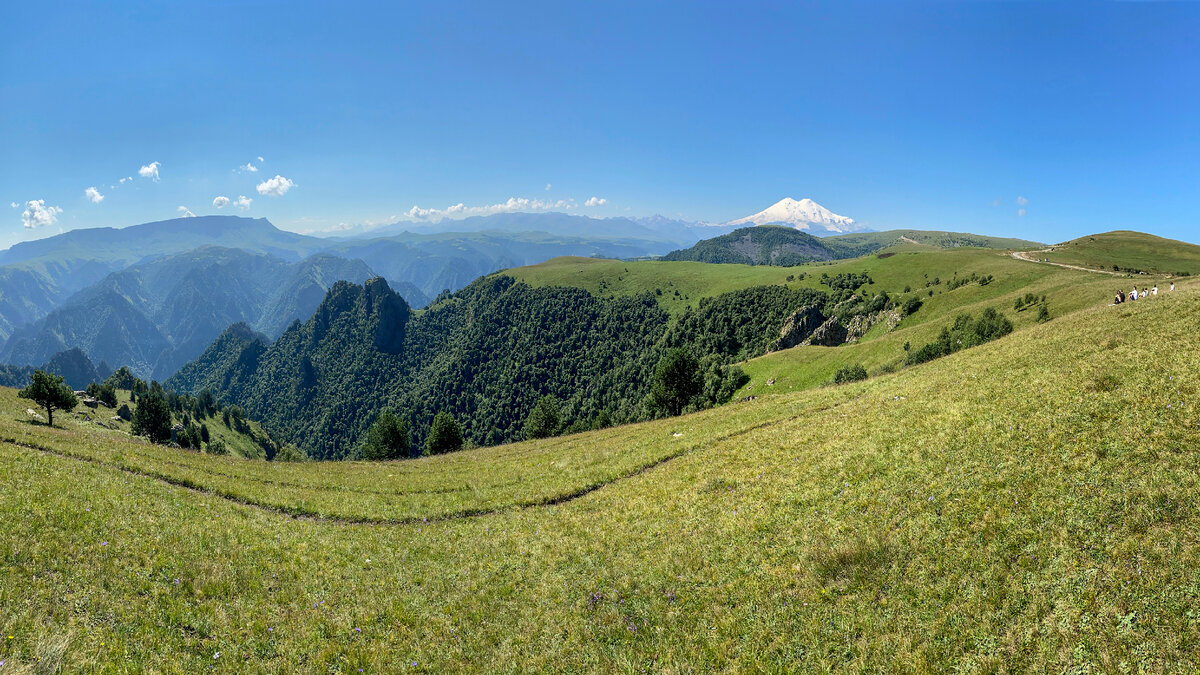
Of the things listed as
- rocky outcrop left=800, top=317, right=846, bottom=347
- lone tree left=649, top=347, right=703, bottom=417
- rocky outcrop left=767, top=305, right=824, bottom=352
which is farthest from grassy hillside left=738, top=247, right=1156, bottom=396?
rocky outcrop left=767, top=305, right=824, bottom=352

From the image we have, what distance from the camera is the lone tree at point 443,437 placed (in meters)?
77.9

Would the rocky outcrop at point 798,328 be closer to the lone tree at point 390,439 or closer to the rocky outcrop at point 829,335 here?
the rocky outcrop at point 829,335

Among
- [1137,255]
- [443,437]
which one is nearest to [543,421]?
[443,437]

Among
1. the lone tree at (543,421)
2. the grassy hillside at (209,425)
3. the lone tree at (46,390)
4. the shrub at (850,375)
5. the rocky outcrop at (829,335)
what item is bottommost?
the grassy hillside at (209,425)

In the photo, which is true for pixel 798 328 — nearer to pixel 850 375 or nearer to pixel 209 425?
pixel 850 375

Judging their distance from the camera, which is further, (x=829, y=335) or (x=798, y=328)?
(x=798, y=328)

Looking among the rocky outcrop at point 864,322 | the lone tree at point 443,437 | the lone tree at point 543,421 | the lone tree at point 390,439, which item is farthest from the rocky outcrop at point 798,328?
the lone tree at point 390,439

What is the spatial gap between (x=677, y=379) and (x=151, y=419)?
11030cm

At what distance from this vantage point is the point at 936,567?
11562mm

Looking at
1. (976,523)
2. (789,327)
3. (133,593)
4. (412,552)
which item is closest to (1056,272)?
(789,327)

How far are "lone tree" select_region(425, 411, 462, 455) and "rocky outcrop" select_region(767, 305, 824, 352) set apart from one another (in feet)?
415

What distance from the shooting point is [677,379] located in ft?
254

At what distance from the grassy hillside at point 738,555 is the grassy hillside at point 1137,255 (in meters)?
195

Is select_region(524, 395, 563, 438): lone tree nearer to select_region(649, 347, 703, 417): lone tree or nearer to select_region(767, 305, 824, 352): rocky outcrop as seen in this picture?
select_region(649, 347, 703, 417): lone tree
